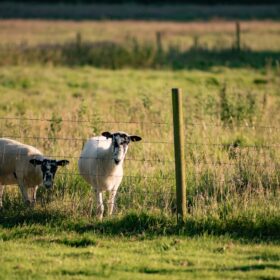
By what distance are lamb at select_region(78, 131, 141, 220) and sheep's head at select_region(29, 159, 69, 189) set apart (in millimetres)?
366

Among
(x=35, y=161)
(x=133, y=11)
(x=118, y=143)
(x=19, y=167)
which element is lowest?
(x=19, y=167)

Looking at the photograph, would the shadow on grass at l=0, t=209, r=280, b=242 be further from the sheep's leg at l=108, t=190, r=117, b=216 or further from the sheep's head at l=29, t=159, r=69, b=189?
the sheep's head at l=29, t=159, r=69, b=189

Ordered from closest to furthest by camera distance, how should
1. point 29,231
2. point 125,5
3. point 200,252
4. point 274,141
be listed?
point 200,252, point 29,231, point 274,141, point 125,5

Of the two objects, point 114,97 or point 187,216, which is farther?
point 114,97

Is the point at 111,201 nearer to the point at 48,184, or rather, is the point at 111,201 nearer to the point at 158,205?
the point at 158,205

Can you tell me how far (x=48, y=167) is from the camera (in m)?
12.7

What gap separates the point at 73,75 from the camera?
2795 centimetres

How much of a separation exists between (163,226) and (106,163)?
1982 mm

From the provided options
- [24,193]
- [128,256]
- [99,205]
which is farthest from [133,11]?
[128,256]

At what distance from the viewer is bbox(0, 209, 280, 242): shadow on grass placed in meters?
10.8

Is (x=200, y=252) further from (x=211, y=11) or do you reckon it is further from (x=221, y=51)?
(x=211, y=11)

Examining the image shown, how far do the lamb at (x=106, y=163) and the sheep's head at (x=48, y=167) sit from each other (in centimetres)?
37

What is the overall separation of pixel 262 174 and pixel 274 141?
231cm

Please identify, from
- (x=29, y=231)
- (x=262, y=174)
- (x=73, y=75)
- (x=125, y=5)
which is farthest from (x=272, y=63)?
(x=125, y=5)
